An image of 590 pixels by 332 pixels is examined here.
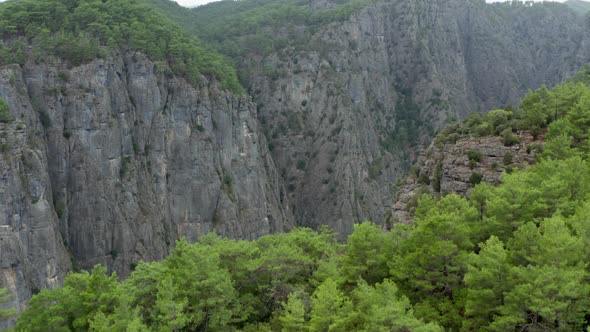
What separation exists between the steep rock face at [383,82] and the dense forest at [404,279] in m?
90.9

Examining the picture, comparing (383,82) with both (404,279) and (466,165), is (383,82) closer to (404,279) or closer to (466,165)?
(466,165)

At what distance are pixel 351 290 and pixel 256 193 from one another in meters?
83.0

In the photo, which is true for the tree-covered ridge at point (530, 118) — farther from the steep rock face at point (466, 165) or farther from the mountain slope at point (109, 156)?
the mountain slope at point (109, 156)

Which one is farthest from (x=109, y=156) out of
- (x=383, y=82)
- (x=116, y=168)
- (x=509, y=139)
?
(x=383, y=82)

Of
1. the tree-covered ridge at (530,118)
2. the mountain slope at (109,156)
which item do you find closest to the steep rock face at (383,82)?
the mountain slope at (109,156)

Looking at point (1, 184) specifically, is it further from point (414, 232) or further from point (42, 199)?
point (414, 232)

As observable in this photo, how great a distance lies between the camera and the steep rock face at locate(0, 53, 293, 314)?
76500 millimetres

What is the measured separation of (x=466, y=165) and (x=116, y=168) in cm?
6451

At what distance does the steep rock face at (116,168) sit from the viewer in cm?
7650

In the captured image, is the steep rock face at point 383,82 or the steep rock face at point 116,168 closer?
the steep rock face at point 116,168

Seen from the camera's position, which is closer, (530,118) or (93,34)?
(530,118)

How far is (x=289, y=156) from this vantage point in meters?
136

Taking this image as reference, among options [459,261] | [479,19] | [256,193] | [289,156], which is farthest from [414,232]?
[479,19]

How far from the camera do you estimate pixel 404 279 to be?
32375mm
